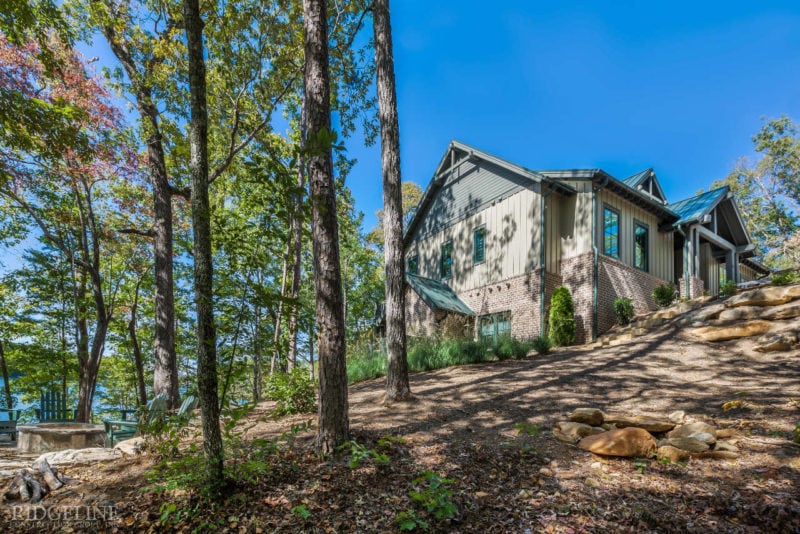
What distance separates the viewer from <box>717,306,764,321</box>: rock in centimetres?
866

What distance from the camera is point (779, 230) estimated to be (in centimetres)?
2323

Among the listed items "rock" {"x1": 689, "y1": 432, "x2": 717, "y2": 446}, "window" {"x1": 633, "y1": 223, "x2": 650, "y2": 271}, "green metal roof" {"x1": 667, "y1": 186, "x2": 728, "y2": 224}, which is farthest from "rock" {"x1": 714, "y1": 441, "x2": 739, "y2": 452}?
"green metal roof" {"x1": 667, "y1": 186, "x2": 728, "y2": 224}

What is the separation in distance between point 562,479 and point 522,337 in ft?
31.0

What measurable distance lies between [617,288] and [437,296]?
5.86 metres

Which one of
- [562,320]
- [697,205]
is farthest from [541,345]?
[697,205]

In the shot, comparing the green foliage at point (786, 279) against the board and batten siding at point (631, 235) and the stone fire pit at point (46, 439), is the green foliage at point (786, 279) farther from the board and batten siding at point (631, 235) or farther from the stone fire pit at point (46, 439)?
the stone fire pit at point (46, 439)

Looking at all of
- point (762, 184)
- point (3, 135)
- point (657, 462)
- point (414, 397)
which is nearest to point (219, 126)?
point (3, 135)

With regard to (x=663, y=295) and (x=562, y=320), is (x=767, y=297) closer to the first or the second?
(x=663, y=295)

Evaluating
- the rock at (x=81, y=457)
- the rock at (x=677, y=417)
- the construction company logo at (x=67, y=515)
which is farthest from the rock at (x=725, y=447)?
the rock at (x=81, y=457)

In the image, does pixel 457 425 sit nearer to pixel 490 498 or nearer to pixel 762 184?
pixel 490 498

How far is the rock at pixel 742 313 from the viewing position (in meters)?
8.66

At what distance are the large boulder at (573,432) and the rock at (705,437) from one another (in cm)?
83

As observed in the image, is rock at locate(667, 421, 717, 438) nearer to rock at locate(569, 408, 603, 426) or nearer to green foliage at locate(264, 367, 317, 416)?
rock at locate(569, 408, 603, 426)

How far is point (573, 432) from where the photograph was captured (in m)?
3.77
